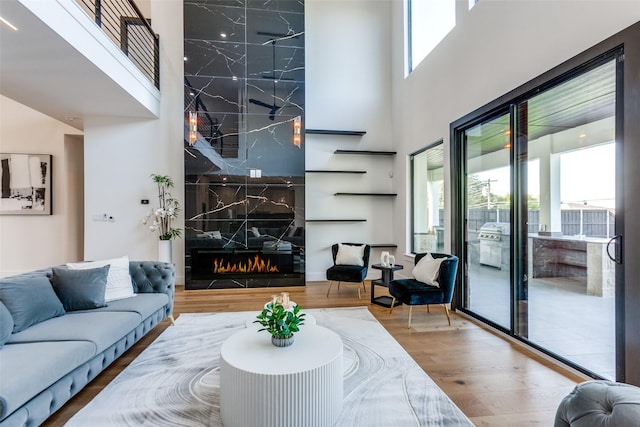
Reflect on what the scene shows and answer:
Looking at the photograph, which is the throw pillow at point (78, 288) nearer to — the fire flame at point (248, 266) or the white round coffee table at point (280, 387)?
the white round coffee table at point (280, 387)

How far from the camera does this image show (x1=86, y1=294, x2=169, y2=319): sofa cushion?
107 inches

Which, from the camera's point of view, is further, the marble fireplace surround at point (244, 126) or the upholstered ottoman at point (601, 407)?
the marble fireplace surround at point (244, 126)

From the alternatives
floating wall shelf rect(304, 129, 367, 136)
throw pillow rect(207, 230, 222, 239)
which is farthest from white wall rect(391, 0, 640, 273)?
throw pillow rect(207, 230, 222, 239)

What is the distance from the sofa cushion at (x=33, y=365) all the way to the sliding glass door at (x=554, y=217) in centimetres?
365

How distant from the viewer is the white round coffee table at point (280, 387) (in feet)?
5.21

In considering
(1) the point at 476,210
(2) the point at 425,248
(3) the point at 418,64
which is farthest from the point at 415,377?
(3) the point at 418,64

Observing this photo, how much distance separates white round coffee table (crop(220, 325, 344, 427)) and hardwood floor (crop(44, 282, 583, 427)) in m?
0.96

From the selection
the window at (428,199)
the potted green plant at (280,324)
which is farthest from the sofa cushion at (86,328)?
the window at (428,199)

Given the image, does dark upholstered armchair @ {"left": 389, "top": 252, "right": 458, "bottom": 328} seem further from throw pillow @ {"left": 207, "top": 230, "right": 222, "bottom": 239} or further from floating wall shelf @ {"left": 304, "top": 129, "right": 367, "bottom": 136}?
throw pillow @ {"left": 207, "top": 230, "right": 222, "bottom": 239}

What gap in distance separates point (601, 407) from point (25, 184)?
7.90m

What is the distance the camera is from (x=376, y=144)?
6.03 meters

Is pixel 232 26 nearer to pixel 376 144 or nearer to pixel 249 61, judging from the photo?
pixel 249 61

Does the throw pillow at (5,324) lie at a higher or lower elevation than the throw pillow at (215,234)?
lower

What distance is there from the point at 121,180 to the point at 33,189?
1.90m
